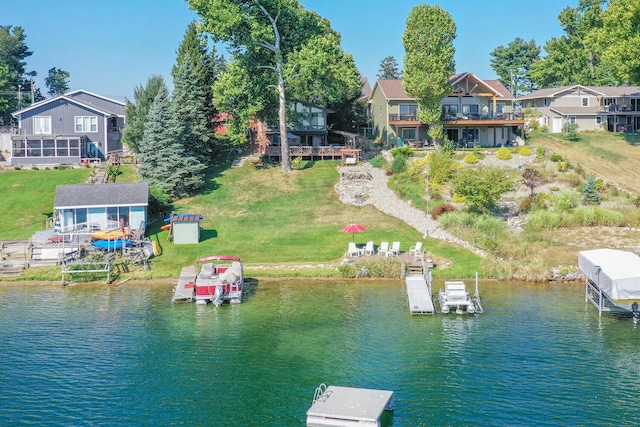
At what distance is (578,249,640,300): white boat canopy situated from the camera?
3044cm

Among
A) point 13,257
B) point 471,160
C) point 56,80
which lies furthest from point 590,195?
point 56,80

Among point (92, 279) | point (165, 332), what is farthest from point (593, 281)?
point (92, 279)

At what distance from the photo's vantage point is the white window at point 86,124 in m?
66.8

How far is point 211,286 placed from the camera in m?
35.0

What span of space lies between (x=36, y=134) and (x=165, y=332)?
42.7 metres

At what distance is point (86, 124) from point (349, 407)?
5452 centimetres

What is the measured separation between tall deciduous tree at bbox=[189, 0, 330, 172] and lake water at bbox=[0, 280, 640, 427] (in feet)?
92.1

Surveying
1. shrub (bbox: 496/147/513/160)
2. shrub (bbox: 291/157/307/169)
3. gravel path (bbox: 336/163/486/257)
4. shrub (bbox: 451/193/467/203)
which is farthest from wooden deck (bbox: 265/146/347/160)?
shrub (bbox: 451/193/467/203)

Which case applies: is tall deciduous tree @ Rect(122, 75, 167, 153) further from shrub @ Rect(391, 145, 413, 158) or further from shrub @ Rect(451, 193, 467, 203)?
shrub @ Rect(451, 193, 467, 203)

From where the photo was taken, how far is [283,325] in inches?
1224

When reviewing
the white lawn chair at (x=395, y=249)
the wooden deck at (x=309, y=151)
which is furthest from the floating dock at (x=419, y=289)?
the wooden deck at (x=309, y=151)

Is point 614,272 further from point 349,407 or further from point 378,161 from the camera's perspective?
point 378,161

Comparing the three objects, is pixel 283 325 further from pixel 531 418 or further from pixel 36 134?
pixel 36 134

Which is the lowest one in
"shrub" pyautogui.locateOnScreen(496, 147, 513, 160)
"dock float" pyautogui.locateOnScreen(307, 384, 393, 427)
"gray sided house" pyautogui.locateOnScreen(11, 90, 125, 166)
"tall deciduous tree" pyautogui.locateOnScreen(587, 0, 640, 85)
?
"dock float" pyautogui.locateOnScreen(307, 384, 393, 427)
